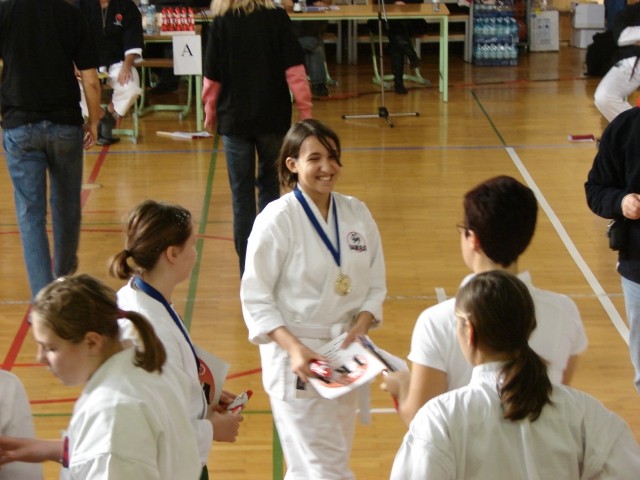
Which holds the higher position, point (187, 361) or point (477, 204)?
point (477, 204)

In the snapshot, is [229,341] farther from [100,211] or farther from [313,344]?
[100,211]

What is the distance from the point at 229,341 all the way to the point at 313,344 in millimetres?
2021

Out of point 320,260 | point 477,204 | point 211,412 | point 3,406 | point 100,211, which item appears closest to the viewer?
point 3,406

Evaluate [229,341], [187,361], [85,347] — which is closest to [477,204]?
[187,361]

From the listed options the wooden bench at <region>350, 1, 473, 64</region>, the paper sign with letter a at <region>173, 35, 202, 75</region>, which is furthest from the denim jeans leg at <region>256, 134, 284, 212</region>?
the wooden bench at <region>350, 1, 473, 64</region>

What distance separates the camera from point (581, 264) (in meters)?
6.57

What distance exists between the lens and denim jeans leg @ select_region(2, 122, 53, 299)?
17.7ft

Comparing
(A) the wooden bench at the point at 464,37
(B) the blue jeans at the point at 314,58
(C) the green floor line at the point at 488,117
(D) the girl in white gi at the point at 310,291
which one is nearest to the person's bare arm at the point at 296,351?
(D) the girl in white gi at the point at 310,291

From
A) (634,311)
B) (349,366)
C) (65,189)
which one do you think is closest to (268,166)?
(65,189)

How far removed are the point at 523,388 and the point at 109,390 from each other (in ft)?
2.90

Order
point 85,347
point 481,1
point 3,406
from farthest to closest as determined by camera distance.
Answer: point 481,1, point 3,406, point 85,347

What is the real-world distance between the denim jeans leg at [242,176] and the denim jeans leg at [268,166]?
0.17 feet

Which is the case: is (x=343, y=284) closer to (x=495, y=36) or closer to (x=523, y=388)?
(x=523, y=388)

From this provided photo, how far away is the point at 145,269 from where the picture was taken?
288 cm
